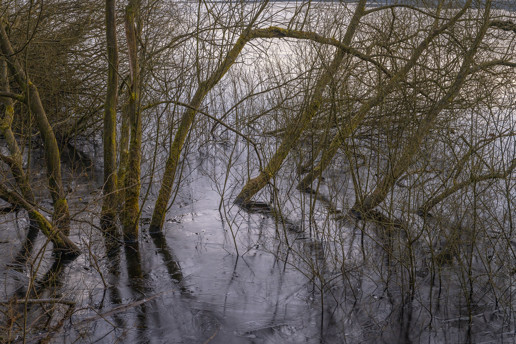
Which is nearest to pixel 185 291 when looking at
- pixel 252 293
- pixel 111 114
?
pixel 252 293

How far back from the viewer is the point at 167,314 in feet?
22.6

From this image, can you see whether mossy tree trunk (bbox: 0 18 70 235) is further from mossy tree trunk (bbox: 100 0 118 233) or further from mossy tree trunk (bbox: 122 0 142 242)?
mossy tree trunk (bbox: 122 0 142 242)

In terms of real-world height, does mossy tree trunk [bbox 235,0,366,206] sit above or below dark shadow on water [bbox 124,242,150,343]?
above

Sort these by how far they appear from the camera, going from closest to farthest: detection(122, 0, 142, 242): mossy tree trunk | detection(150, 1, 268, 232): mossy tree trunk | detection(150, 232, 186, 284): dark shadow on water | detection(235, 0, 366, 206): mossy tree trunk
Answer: detection(122, 0, 142, 242): mossy tree trunk
detection(235, 0, 366, 206): mossy tree trunk
detection(150, 232, 186, 284): dark shadow on water
detection(150, 1, 268, 232): mossy tree trunk

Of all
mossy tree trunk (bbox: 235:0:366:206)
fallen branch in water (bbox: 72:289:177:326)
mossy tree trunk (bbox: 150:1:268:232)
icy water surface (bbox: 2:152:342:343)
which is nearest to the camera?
fallen branch in water (bbox: 72:289:177:326)

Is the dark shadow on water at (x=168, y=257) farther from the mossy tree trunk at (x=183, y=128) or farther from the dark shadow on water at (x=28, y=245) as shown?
the dark shadow on water at (x=28, y=245)

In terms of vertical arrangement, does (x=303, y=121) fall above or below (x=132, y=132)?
above

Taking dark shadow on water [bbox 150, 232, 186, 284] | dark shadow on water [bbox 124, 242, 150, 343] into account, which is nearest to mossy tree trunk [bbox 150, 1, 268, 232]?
dark shadow on water [bbox 150, 232, 186, 284]

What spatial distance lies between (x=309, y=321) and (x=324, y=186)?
20.5 ft

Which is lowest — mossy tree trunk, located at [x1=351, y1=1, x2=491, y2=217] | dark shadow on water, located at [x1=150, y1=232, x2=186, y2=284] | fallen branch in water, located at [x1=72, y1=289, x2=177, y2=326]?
fallen branch in water, located at [x1=72, y1=289, x2=177, y2=326]

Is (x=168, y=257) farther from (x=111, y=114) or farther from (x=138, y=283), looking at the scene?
(x=111, y=114)

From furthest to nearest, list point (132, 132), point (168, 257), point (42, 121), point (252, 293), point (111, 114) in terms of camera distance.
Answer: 1. point (168, 257)
2. point (111, 114)
3. point (132, 132)
4. point (42, 121)
5. point (252, 293)

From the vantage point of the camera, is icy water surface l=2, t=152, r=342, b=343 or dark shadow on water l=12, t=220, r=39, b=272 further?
dark shadow on water l=12, t=220, r=39, b=272

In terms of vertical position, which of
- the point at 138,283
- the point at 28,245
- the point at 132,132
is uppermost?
the point at 132,132
